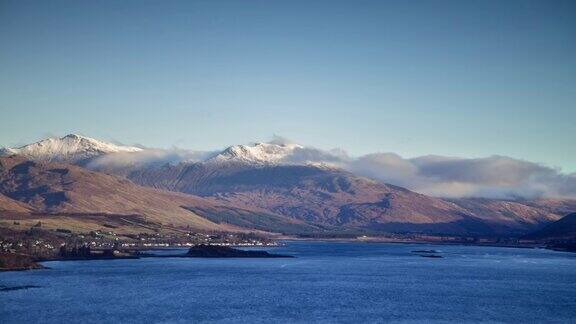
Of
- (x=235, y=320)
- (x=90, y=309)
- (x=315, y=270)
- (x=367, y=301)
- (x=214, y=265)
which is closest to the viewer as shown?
(x=235, y=320)

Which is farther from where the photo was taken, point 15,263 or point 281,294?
point 15,263

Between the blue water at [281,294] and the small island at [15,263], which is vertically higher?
the small island at [15,263]

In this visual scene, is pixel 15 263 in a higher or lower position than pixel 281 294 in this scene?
higher

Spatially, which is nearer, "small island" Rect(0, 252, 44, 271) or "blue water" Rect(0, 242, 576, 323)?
"blue water" Rect(0, 242, 576, 323)

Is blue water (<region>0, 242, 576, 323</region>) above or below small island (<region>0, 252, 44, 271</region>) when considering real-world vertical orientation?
below

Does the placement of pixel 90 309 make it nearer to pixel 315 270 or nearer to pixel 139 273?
pixel 139 273

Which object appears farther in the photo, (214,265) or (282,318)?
(214,265)

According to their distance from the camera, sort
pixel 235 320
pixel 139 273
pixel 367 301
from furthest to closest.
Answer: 1. pixel 139 273
2. pixel 367 301
3. pixel 235 320

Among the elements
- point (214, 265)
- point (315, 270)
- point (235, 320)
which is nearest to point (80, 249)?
point (214, 265)
